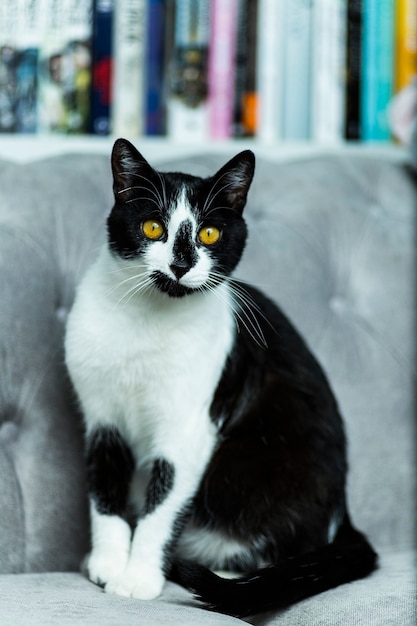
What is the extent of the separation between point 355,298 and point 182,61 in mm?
585

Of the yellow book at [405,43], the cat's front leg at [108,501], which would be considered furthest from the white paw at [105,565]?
the yellow book at [405,43]

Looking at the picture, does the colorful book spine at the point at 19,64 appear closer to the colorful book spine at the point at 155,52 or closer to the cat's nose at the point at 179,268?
the colorful book spine at the point at 155,52

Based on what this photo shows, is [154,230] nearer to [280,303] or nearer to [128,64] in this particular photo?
[280,303]

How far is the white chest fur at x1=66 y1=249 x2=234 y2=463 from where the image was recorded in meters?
1.15

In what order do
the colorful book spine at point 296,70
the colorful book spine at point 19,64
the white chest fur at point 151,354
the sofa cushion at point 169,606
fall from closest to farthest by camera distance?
1. the sofa cushion at point 169,606
2. the white chest fur at point 151,354
3. the colorful book spine at point 19,64
4. the colorful book spine at point 296,70

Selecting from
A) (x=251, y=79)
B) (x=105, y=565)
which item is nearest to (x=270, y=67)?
(x=251, y=79)

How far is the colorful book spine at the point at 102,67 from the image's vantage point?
1623 mm

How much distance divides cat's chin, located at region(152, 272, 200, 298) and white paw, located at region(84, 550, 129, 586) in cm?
37

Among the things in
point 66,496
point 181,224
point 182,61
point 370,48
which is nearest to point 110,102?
point 182,61

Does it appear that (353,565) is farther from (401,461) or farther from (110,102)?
(110,102)

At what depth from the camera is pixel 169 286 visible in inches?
42.3

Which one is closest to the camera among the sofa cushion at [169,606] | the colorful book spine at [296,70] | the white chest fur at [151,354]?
the sofa cushion at [169,606]

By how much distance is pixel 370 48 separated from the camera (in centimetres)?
172

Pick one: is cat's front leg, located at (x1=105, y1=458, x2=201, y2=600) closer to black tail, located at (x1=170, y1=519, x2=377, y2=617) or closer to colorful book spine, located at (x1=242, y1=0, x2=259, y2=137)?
black tail, located at (x1=170, y1=519, x2=377, y2=617)
